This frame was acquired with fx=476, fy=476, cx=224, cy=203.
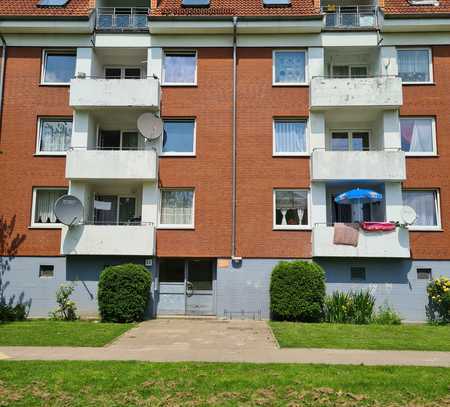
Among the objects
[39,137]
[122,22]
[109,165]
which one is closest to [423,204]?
[109,165]

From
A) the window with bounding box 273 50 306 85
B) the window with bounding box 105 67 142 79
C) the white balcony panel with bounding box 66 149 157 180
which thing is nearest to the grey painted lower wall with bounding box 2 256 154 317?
the white balcony panel with bounding box 66 149 157 180

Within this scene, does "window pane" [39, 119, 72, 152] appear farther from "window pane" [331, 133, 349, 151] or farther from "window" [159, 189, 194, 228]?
"window pane" [331, 133, 349, 151]

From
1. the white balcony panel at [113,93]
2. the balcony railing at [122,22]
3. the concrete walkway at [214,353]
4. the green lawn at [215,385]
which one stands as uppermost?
the balcony railing at [122,22]

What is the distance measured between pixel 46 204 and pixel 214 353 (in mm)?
10917

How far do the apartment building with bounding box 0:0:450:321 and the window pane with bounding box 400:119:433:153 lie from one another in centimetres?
8

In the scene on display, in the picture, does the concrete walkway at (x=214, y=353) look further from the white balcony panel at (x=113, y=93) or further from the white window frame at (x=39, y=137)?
the white balcony panel at (x=113, y=93)

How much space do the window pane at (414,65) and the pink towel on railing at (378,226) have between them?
6.02 metres

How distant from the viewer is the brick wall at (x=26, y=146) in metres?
18.0

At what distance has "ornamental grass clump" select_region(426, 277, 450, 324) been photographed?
53.8 ft

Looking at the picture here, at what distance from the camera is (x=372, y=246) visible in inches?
667

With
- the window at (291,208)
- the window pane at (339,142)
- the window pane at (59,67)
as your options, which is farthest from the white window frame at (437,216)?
the window pane at (59,67)

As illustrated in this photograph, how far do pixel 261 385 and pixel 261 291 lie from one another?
31.0 ft

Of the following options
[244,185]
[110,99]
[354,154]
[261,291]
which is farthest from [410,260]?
[110,99]

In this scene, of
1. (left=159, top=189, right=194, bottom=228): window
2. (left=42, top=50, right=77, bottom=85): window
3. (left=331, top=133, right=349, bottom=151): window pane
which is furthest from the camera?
(left=331, top=133, right=349, bottom=151): window pane
